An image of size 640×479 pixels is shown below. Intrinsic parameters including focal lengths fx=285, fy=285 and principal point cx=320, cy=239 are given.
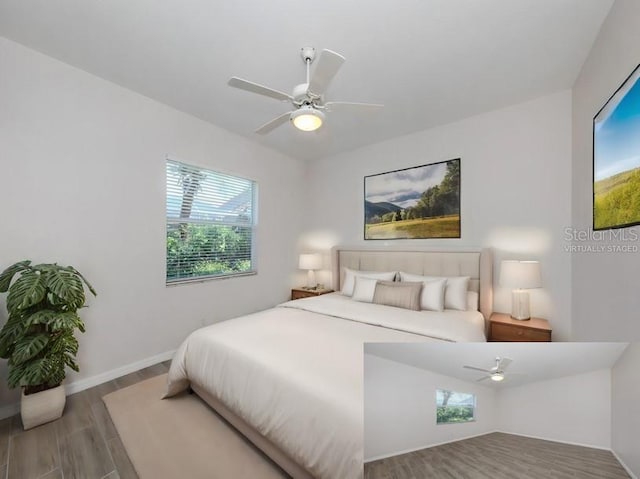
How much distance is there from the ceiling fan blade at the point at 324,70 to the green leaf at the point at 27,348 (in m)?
2.35

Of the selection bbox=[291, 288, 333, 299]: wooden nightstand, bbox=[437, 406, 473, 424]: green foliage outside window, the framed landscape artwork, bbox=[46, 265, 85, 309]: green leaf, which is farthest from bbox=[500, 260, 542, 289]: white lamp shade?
bbox=[46, 265, 85, 309]: green leaf

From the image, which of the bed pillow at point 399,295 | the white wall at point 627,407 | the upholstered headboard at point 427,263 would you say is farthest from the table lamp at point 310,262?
the white wall at point 627,407

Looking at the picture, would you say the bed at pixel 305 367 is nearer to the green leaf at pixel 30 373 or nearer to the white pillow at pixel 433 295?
the white pillow at pixel 433 295

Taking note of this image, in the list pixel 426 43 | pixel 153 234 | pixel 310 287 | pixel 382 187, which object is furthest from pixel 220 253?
pixel 426 43

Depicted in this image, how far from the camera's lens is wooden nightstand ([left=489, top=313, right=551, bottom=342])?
2459 mm

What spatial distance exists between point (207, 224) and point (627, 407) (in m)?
3.54

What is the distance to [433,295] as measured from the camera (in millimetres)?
2781

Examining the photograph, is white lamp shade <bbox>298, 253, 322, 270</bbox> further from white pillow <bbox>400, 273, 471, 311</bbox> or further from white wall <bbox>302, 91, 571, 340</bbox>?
white pillow <bbox>400, 273, 471, 311</bbox>

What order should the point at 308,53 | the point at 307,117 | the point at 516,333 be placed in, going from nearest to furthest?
the point at 307,117, the point at 308,53, the point at 516,333

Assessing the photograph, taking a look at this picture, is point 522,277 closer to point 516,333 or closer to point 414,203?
point 516,333

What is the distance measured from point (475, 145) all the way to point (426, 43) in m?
1.51

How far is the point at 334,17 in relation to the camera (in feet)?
5.86

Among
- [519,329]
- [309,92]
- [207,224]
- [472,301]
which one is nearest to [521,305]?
[519,329]

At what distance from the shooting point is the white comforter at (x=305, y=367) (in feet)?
3.89
